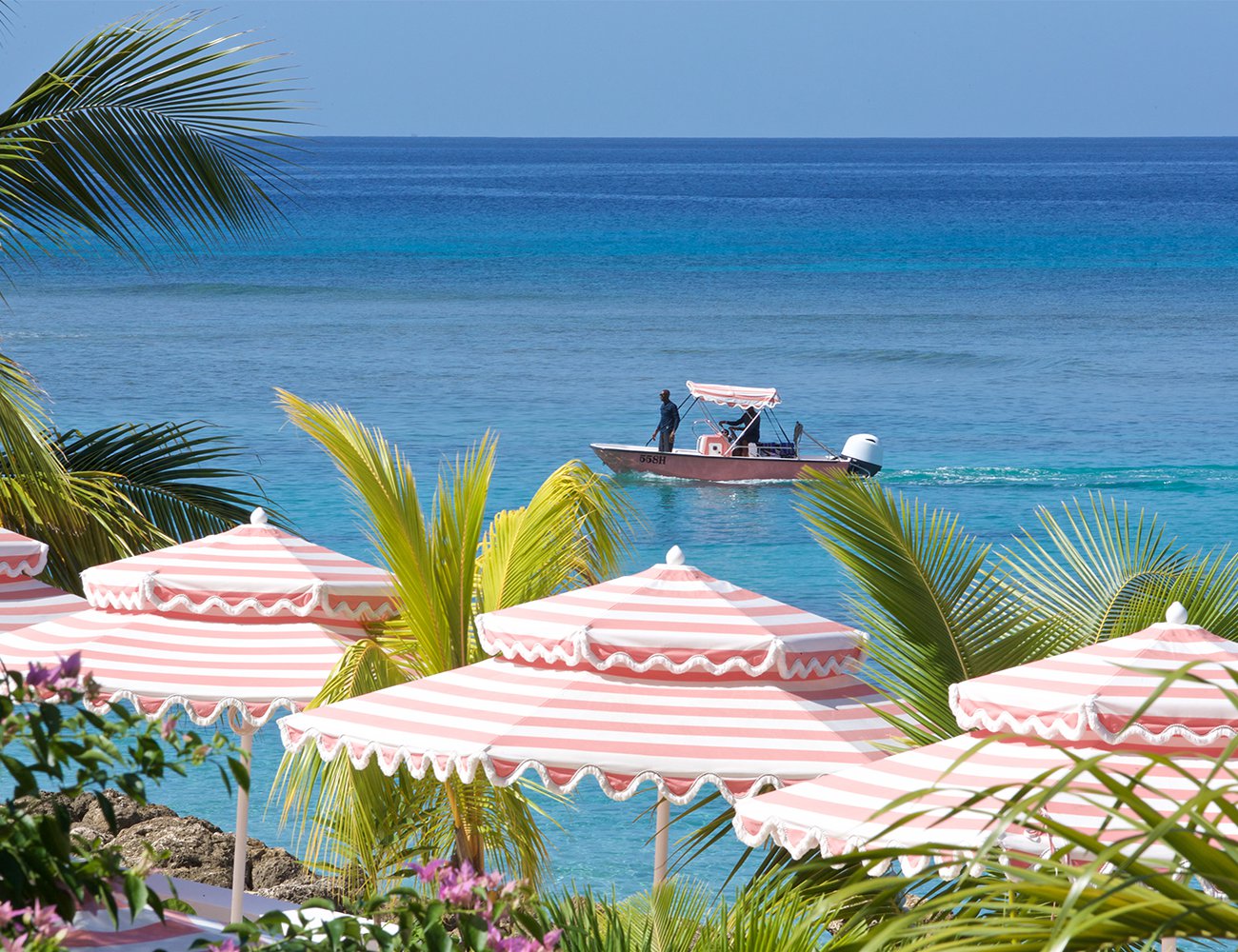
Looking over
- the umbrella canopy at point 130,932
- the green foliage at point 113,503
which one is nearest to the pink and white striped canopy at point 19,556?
the green foliage at point 113,503

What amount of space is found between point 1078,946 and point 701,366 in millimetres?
47083

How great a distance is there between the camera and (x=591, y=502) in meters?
9.20

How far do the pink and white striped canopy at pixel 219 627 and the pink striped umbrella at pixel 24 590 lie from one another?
0.37 metres

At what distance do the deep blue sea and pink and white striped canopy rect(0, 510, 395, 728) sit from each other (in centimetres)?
201

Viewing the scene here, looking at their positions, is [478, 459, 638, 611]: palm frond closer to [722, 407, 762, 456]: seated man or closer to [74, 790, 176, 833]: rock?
[74, 790, 176, 833]: rock

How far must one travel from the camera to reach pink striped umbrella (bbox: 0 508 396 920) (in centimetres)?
649

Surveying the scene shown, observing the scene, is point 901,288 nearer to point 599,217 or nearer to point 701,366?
point 701,366

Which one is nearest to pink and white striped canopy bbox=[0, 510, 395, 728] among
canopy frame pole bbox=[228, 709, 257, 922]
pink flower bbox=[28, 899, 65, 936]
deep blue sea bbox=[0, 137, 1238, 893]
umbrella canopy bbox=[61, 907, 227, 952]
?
canopy frame pole bbox=[228, 709, 257, 922]

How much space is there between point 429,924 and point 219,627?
4.75 meters

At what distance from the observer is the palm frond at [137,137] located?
8.57 m

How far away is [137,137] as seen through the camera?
28.4 ft

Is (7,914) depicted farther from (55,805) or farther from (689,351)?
(689,351)

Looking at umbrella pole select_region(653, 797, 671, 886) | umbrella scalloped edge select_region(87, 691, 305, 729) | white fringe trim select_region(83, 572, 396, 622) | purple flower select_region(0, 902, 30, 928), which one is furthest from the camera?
white fringe trim select_region(83, 572, 396, 622)

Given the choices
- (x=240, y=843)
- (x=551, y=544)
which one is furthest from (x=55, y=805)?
(x=551, y=544)
